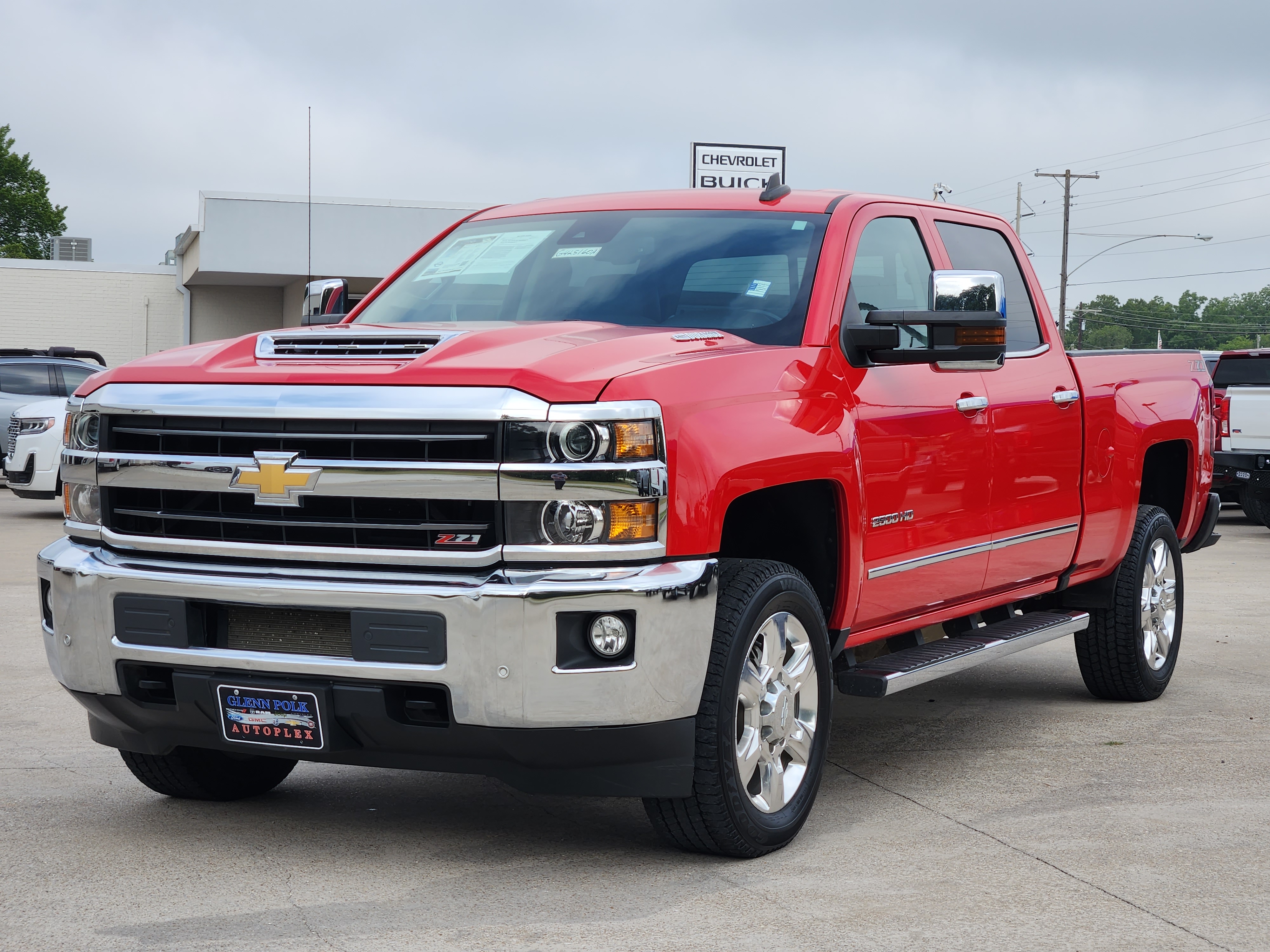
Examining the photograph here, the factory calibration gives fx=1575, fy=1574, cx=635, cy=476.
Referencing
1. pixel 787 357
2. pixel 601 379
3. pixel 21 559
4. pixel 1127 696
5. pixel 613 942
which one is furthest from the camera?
pixel 21 559

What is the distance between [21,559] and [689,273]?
8.88 meters

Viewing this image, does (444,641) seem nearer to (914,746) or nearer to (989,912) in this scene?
(989,912)

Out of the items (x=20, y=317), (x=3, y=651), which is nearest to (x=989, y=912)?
(x=3, y=651)

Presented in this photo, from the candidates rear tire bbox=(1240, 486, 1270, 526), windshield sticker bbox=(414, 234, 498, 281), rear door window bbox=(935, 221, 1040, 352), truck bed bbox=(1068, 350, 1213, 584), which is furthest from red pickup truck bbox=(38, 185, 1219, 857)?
rear tire bbox=(1240, 486, 1270, 526)

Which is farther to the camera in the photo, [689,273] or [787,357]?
[689,273]

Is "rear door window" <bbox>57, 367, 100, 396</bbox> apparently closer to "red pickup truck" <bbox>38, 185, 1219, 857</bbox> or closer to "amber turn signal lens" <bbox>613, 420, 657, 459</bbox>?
"red pickup truck" <bbox>38, 185, 1219, 857</bbox>

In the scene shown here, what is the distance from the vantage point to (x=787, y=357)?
15.3 feet

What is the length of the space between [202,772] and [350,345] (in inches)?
61.0

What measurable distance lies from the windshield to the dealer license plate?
1622 mm

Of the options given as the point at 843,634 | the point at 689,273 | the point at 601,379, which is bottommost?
the point at 843,634

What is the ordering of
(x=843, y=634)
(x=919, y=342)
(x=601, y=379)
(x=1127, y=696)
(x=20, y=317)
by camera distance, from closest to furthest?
(x=601, y=379)
(x=843, y=634)
(x=919, y=342)
(x=1127, y=696)
(x=20, y=317)

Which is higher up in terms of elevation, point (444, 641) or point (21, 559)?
point (444, 641)

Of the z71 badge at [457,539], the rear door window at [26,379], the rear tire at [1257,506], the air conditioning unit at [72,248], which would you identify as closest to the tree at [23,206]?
the air conditioning unit at [72,248]

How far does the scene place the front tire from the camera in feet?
13.7
